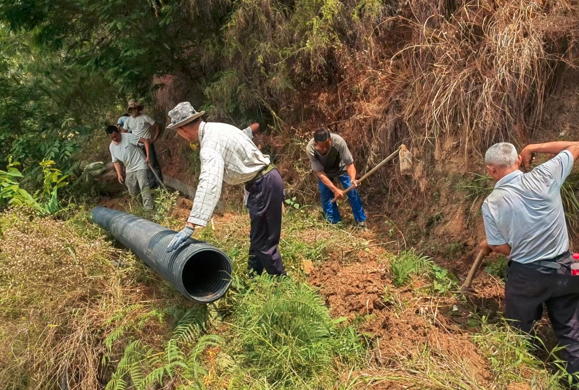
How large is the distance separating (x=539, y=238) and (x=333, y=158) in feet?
8.70

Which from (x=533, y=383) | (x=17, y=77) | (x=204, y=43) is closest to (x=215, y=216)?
(x=204, y=43)

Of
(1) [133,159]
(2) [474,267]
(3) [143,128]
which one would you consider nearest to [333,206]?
(2) [474,267]

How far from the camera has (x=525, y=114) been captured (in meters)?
4.01

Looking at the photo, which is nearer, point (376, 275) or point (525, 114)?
point (376, 275)

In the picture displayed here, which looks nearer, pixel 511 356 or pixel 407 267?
pixel 511 356

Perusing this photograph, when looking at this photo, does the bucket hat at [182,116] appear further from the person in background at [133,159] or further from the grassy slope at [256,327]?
the person in background at [133,159]

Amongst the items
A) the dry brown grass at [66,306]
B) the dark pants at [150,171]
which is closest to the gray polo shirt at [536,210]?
the dry brown grass at [66,306]

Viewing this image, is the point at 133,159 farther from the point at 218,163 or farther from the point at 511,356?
the point at 511,356

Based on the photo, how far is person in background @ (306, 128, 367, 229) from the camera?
4.88 metres

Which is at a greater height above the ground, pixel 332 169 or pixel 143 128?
pixel 143 128

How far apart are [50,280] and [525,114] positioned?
15.0 feet

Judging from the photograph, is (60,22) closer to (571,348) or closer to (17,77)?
(17,77)

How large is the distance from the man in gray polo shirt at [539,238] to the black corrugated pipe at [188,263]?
77.8 inches

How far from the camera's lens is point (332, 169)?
524cm
